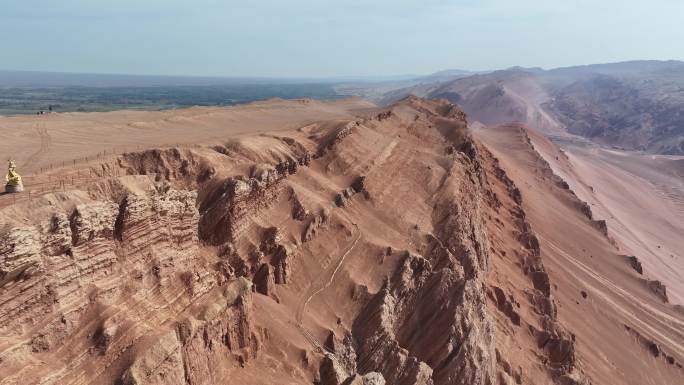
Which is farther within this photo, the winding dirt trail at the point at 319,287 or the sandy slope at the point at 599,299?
the sandy slope at the point at 599,299

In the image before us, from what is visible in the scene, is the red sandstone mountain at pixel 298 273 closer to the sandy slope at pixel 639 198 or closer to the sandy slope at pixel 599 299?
the sandy slope at pixel 599 299

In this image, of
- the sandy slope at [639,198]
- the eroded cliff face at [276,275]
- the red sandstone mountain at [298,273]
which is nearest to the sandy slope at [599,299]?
the red sandstone mountain at [298,273]

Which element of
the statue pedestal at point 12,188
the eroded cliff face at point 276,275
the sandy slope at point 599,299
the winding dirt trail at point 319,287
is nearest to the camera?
the eroded cliff face at point 276,275

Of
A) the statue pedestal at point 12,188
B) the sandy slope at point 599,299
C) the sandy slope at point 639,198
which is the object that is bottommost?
the sandy slope at point 639,198

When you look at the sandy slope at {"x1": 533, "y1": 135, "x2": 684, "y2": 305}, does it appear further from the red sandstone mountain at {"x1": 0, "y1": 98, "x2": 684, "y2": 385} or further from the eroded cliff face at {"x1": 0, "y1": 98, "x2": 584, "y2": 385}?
the eroded cliff face at {"x1": 0, "y1": 98, "x2": 584, "y2": 385}

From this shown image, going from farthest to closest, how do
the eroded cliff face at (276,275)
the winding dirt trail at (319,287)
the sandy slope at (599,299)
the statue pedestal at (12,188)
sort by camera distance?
the sandy slope at (599,299) → the winding dirt trail at (319,287) → the statue pedestal at (12,188) → the eroded cliff face at (276,275)

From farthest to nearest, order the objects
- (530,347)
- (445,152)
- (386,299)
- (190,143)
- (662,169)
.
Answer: (662,169), (445,152), (530,347), (190,143), (386,299)

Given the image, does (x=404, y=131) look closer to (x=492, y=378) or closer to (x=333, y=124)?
(x=333, y=124)

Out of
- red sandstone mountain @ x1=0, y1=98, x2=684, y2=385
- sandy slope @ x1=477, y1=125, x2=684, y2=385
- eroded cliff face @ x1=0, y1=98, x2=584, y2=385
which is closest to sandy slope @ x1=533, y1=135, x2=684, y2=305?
sandy slope @ x1=477, y1=125, x2=684, y2=385

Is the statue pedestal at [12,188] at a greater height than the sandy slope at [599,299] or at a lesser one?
greater

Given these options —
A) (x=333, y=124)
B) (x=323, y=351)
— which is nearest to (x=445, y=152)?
(x=333, y=124)
